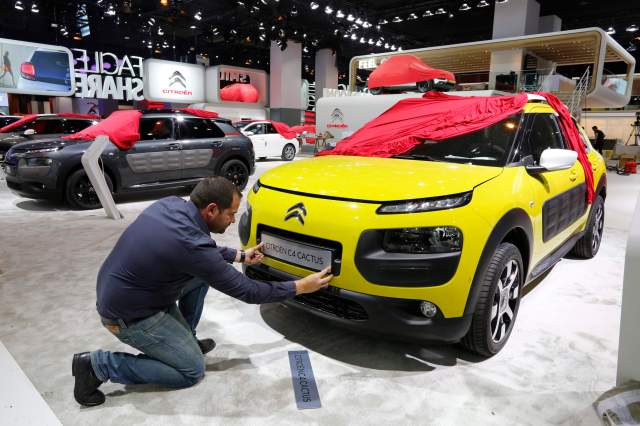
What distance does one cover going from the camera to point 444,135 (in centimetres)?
307

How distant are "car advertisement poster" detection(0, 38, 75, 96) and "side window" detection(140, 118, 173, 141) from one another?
10.1 m

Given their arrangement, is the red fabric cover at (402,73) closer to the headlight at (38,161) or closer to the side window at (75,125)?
the side window at (75,125)

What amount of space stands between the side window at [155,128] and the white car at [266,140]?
21.8 feet

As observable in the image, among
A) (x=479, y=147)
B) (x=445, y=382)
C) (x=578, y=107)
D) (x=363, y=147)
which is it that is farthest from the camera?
(x=578, y=107)

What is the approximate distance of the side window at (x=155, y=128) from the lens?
261 inches

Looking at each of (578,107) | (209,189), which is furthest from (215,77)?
(209,189)

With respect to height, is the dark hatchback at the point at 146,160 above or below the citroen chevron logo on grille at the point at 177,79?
below

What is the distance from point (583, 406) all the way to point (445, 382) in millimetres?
617

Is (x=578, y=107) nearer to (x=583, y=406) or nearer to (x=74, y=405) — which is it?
(x=583, y=406)

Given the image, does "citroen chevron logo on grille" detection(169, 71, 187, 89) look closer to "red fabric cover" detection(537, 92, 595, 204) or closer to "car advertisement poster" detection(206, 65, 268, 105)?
"car advertisement poster" detection(206, 65, 268, 105)

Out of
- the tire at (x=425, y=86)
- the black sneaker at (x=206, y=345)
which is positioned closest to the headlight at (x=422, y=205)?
the black sneaker at (x=206, y=345)

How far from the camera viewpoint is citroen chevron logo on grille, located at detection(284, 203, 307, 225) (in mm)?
2254

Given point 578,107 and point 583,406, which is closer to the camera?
point 583,406

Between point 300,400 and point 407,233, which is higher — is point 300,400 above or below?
below
